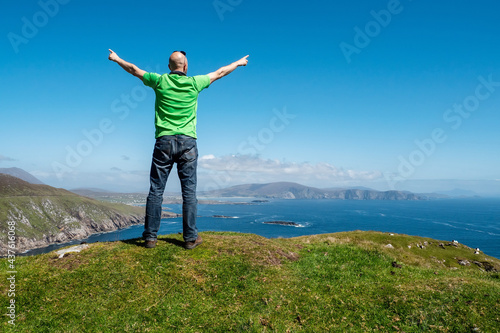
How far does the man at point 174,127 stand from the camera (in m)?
7.89

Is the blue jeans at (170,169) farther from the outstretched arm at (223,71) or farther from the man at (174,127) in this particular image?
the outstretched arm at (223,71)

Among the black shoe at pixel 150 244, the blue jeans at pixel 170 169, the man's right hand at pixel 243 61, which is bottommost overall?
the black shoe at pixel 150 244

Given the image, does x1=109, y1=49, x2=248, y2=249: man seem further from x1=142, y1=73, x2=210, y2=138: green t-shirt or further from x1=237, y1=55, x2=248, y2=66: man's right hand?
x1=237, y1=55, x2=248, y2=66: man's right hand

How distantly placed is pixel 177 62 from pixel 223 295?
679cm

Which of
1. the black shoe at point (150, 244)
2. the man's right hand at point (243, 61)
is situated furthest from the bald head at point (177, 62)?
the black shoe at point (150, 244)

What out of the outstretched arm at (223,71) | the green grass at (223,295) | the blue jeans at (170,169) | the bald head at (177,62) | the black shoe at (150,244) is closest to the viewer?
the green grass at (223,295)

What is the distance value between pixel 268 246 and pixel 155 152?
5.43 meters

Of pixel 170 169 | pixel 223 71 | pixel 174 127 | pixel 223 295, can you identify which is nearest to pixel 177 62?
pixel 223 71

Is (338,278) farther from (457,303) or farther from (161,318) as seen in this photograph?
(161,318)

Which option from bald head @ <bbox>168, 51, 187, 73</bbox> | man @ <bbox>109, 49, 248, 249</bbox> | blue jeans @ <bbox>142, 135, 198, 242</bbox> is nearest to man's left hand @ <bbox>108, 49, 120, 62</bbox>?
man @ <bbox>109, 49, 248, 249</bbox>

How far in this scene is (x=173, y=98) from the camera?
26.0 ft

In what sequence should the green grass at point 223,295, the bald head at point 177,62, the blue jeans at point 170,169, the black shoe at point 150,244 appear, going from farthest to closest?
the black shoe at point 150,244 < the bald head at point 177,62 < the blue jeans at point 170,169 < the green grass at point 223,295

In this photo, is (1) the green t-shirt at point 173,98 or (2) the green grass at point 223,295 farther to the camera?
(1) the green t-shirt at point 173,98

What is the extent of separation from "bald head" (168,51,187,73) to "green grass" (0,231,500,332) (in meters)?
5.74
